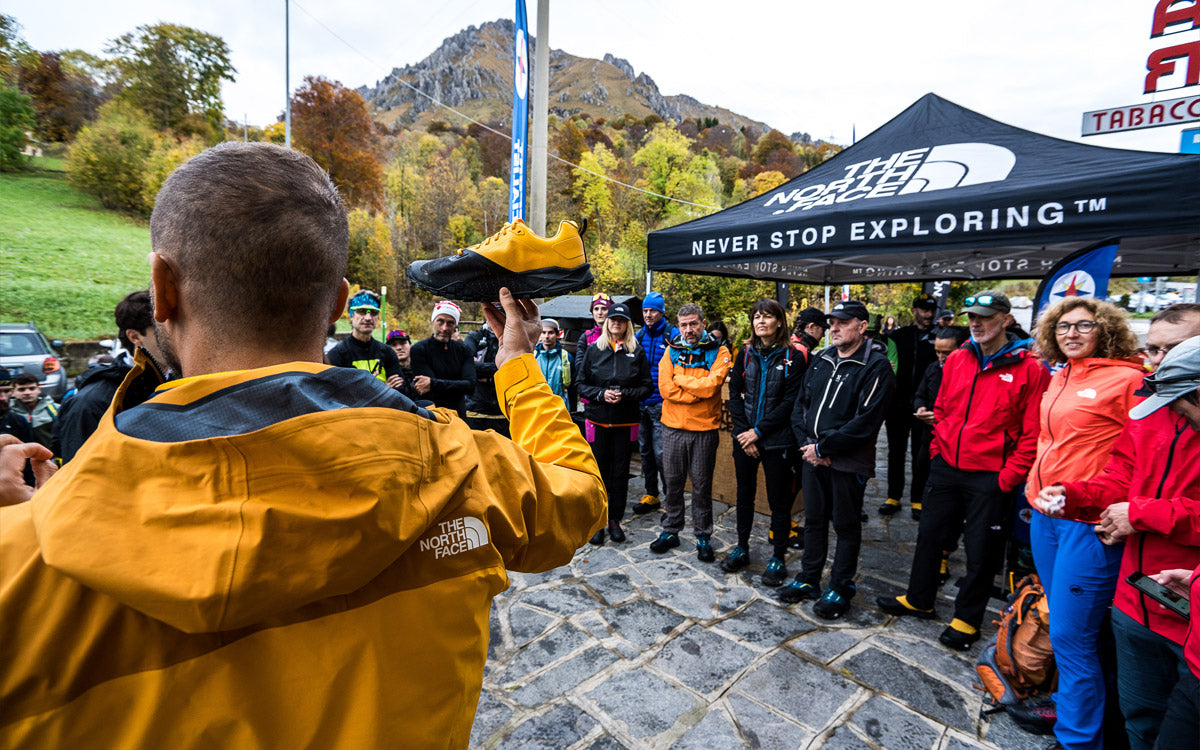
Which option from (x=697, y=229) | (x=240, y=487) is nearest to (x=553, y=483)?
(x=240, y=487)

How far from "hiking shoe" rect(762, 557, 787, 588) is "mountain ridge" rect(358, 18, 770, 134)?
119103 mm

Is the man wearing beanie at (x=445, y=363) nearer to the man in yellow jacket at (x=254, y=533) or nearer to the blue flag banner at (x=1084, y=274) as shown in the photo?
the man in yellow jacket at (x=254, y=533)

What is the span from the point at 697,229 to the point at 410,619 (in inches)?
177

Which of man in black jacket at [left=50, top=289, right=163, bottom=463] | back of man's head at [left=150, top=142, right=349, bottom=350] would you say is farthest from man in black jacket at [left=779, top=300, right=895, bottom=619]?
man in black jacket at [left=50, top=289, right=163, bottom=463]

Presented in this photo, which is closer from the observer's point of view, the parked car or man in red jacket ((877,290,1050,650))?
man in red jacket ((877,290,1050,650))

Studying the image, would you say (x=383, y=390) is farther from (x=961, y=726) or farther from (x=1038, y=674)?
(x=1038, y=674)

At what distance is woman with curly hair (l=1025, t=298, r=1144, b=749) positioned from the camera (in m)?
2.48

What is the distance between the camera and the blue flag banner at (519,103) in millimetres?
6867

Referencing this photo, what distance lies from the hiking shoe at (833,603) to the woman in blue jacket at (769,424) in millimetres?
481

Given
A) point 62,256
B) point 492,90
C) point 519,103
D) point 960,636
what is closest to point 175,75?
point 62,256

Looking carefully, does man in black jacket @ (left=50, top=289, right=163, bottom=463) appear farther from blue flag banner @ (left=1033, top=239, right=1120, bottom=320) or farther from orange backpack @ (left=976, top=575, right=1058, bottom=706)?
blue flag banner @ (left=1033, top=239, right=1120, bottom=320)

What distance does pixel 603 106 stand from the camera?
455 ft

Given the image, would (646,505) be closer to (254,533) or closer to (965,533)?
(965,533)

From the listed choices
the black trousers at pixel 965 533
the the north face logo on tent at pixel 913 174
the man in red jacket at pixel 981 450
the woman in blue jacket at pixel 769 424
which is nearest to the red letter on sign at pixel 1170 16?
the the north face logo on tent at pixel 913 174
